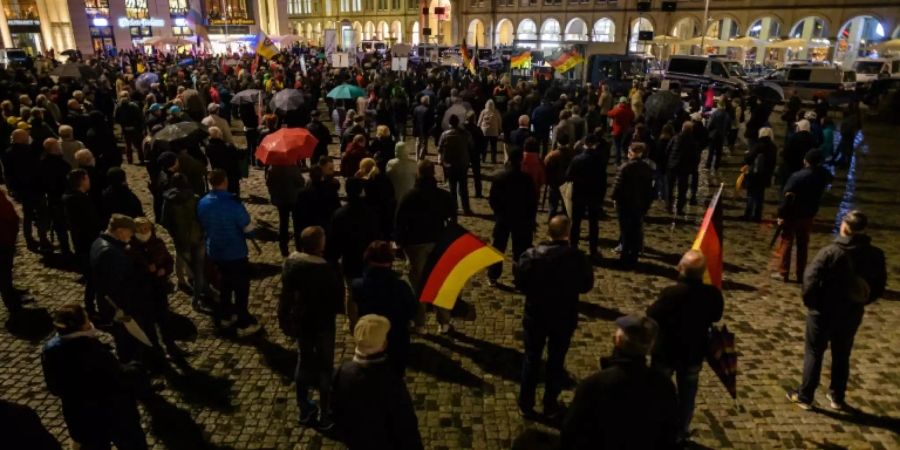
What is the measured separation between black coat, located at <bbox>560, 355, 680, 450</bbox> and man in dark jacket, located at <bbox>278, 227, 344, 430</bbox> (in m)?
2.23

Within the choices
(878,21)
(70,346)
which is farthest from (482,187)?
(878,21)

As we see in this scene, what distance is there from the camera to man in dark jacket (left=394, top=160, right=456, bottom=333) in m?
6.32

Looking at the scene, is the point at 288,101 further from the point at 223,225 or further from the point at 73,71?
the point at 73,71

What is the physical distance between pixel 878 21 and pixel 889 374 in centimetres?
4592

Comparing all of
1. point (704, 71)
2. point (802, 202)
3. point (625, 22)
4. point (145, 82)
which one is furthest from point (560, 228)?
point (625, 22)

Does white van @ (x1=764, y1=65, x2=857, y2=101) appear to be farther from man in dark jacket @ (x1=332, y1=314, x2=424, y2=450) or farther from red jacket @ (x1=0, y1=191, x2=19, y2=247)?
red jacket @ (x1=0, y1=191, x2=19, y2=247)

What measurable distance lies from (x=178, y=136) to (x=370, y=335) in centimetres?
727

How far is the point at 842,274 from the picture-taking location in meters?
4.92

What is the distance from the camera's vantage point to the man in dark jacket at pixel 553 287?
4773mm

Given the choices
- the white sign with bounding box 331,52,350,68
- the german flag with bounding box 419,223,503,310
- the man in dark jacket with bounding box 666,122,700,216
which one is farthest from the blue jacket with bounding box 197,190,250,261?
the white sign with bounding box 331,52,350,68

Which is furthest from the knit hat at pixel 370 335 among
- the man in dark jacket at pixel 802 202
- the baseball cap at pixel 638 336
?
the man in dark jacket at pixel 802 202

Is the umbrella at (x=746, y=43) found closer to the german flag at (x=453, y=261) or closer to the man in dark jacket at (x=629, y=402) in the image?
the german flag at (x=453, y=261)

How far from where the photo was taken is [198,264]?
7047mm

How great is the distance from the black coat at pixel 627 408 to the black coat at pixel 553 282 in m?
1.52
